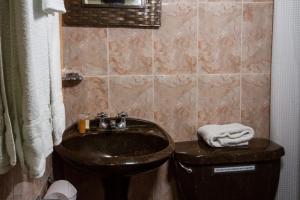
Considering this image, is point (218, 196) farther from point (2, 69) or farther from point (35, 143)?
point (2, 69)

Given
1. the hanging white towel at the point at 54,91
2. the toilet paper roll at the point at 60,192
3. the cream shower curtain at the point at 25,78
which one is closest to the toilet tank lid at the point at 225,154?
the toilet paper roll at the point at 60,192

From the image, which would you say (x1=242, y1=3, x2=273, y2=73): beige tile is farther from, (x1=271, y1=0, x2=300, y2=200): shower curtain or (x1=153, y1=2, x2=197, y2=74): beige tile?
(x1=153, y1=2, x2=197, y2=74): beige tile

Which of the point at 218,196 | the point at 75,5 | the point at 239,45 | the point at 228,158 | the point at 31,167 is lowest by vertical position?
the point at 218,196

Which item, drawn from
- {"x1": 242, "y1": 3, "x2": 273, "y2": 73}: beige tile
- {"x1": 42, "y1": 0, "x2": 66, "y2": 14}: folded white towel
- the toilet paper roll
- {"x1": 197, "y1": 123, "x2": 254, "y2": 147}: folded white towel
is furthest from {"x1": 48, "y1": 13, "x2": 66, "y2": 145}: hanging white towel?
{"x1": 242, "y1": 3, "x2": 273, "y2": 73}: beige tile

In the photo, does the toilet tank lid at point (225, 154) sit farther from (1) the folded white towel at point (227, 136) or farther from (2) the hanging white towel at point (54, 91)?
(2) the hanging white towel at point (54, 91)

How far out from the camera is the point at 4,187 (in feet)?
2.69

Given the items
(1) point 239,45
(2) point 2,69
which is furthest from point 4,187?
(1) point 239,45

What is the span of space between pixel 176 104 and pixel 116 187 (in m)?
0.56

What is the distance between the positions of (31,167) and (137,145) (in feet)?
2.96

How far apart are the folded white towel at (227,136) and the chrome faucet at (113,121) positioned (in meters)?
0.43

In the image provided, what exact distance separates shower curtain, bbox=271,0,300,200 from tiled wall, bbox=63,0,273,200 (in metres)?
0.07

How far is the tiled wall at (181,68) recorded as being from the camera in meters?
1.59

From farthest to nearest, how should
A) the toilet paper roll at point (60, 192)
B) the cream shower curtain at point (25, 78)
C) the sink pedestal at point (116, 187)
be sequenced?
the sink pedestal at point (116, 187) → the toilet paper roll at point (60, 192) → the cream shower curtain at point (25, 78)

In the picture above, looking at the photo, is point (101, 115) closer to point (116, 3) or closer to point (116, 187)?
point (116, 187)
